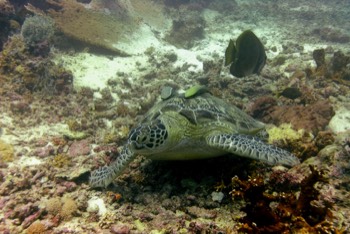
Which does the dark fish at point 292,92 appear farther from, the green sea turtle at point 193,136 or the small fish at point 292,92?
the green sea turtle at point 193,136

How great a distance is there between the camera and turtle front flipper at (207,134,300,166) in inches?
131

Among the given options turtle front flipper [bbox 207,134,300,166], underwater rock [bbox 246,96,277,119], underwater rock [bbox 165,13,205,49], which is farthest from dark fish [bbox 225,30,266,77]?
underwater rock [bbox 165,13,205,49]

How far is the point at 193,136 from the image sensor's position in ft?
12.7

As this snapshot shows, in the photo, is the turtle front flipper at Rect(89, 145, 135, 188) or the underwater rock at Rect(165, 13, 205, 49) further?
the underwater rock at Rect(165, 13, 205, 49)

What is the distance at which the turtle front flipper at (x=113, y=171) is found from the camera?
3.90 m

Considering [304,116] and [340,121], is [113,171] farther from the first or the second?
[340,121]

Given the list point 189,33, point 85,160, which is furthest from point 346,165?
point 189,33

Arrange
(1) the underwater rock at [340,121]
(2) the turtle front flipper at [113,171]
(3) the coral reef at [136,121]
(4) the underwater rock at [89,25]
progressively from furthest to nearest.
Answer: (4) the underwater rock at [89,25] → (1) the underwater rock at [340,121] → (2) the turtle front flipper at [113,171] → (3) the coral reef at [136,121]

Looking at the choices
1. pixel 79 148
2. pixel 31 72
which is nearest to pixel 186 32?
pixel 31 72

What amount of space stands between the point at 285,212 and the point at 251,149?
3.26ft

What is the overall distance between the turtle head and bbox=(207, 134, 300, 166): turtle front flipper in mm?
689

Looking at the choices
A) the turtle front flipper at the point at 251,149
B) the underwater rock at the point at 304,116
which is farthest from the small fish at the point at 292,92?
the turtle front flipper at the point at 251,149

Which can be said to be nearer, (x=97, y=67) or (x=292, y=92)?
(x=292, y=92)

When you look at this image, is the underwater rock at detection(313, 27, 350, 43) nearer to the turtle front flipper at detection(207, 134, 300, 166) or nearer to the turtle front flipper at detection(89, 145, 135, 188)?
the turtle front flipper at detection(207, 134, 300, 166)
